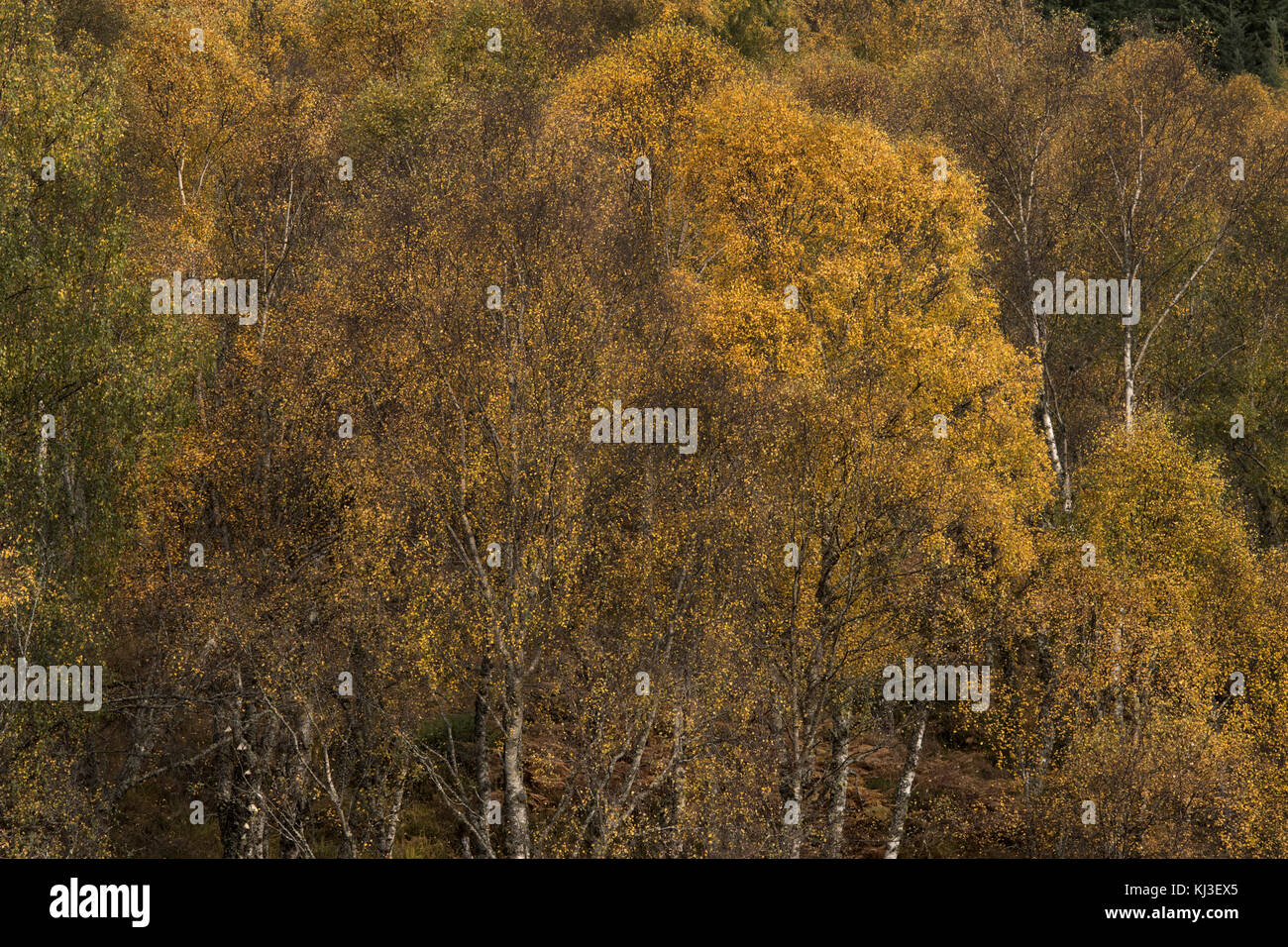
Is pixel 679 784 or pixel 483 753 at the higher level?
pixel 483 753

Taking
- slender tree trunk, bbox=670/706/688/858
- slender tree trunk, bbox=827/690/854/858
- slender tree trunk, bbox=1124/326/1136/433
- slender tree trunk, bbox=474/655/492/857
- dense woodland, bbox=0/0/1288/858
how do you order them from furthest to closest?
slender tree trunk, bbox=1124/326/1136/433 < slender tree trunk, bbox=827/690/854/858 < slender tree trunk, bbox=474/655/492/857 < dense woodland, bbox=0/0/1288/858 < slender tree trunk, bbox=670/706/688/858

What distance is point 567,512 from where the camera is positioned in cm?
3400

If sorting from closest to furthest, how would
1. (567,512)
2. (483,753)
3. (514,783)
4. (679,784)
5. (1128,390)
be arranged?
(514,783), (679,784), (567,512), (483,753), (1128,390)

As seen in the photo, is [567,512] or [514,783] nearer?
→ [514,783]

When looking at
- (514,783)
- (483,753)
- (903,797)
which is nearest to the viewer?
(514,783)

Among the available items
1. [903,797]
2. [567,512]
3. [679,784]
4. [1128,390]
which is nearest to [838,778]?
[903,797]

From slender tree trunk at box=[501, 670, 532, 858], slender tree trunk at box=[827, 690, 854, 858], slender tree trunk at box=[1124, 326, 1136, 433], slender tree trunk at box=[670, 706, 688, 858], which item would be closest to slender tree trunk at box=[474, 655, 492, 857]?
slender tree trunk at box=[501, 670, 532, 858]

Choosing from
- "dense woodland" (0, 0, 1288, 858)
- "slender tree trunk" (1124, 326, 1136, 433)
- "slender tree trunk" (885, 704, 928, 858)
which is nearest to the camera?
"dense woodland" (0, 0, 1288, 858)

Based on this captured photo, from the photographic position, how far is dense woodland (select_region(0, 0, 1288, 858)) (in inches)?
1324

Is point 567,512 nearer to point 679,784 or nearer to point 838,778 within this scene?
point 679,784

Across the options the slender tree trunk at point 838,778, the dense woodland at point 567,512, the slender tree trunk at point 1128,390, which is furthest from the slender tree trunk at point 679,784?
the slender tree trunk at point 1128,390

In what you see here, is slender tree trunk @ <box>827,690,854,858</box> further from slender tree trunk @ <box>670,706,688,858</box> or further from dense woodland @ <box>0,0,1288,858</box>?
slender tree trunk @ <box>670,706,688,858</box>

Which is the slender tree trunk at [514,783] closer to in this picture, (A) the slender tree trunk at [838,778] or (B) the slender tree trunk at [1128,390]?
(A) the slender tree trunk at [838,778]

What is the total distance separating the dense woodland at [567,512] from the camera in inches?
1324
